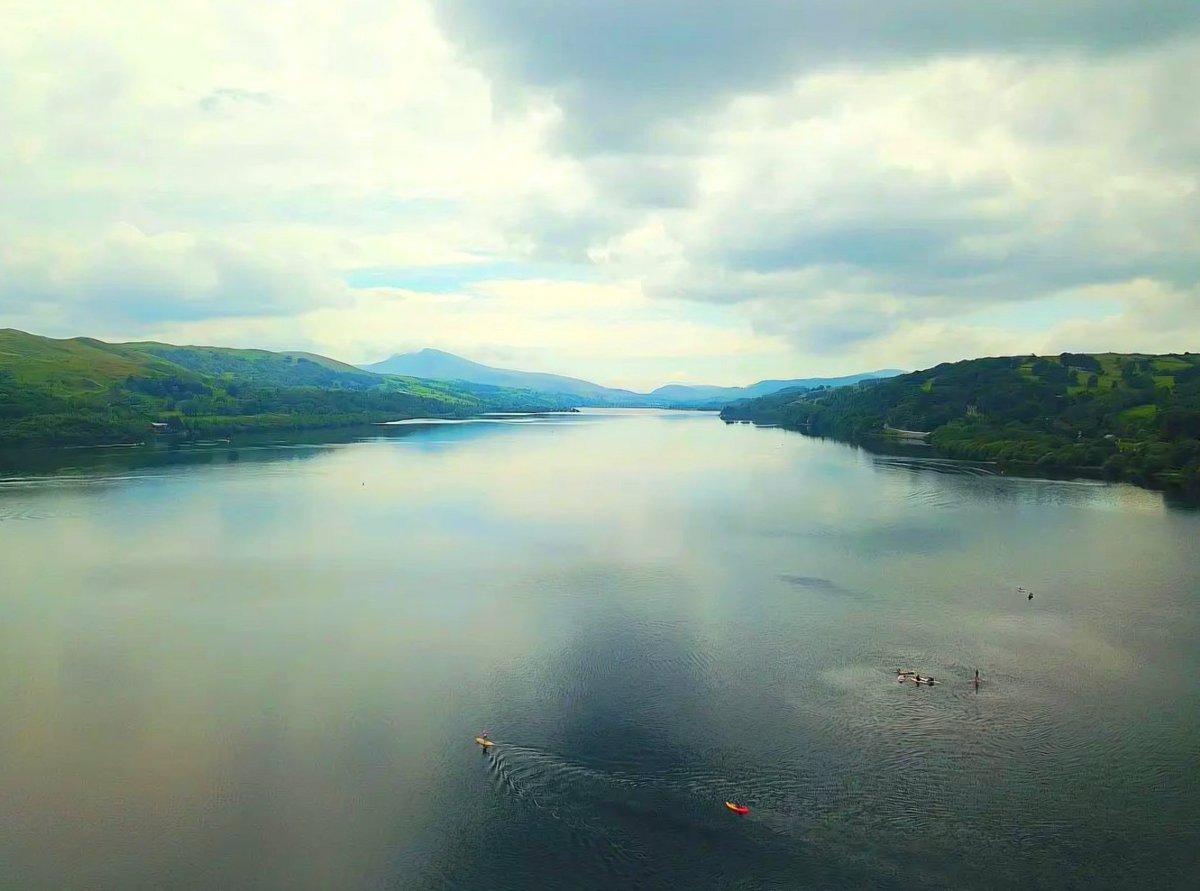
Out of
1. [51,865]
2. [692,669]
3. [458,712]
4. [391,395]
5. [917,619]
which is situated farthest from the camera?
[391,395]

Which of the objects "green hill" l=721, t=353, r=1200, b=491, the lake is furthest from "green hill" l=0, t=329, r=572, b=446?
"green hill" l=721, t=353, r=1200, b=491

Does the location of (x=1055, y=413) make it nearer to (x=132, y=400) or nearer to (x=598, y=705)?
(x=598, y=705)

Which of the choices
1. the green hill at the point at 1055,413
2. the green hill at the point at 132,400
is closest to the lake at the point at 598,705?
the green hill at the point at 1055,413

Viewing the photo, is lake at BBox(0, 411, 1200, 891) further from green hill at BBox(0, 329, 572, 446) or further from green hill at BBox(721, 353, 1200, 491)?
green hill at BBox(0, 329, 572, 446)

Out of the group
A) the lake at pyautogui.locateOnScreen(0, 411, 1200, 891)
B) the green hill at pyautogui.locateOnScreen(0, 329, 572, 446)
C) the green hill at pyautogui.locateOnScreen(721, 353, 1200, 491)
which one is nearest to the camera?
the lake at pyautogui.locateOnScreen(0, 411, 1200, 891)

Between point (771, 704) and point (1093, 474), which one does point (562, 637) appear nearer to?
point (771, 704)

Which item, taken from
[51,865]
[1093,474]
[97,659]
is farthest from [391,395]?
[51,865]

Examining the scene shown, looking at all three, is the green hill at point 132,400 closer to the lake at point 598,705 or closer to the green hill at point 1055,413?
the lake at point 598,705
